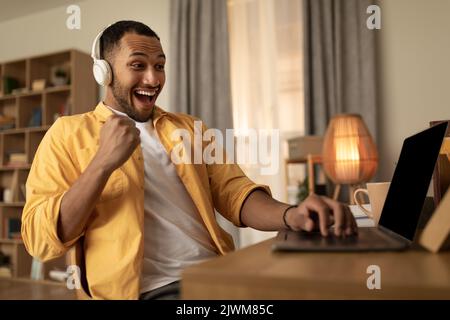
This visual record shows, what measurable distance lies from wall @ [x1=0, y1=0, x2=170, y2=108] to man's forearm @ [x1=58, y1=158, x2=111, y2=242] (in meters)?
3.08

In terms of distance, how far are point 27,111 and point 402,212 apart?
4207 millimetres

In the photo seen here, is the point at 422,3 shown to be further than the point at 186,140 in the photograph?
Yes

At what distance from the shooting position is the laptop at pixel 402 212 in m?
0.61

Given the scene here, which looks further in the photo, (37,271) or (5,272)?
(5,272)

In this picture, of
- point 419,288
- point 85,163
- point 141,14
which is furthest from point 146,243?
point 141,14

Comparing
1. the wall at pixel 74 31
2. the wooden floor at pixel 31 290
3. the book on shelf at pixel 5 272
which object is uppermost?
the wall at pixel 74 31

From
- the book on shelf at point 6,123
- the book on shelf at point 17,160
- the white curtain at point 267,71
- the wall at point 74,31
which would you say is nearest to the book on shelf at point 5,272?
the book on shelf at point 17,160

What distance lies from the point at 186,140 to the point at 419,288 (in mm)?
923

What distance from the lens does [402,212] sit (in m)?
0.71

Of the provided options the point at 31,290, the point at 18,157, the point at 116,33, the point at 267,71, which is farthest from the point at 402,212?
the point at 18,157

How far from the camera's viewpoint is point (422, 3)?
3.09m

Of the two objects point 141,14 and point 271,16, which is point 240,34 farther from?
point 141,14

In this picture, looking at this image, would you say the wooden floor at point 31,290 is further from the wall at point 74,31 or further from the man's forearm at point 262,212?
the man's forearm at point 262,212

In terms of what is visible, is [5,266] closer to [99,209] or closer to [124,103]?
[124,103]
